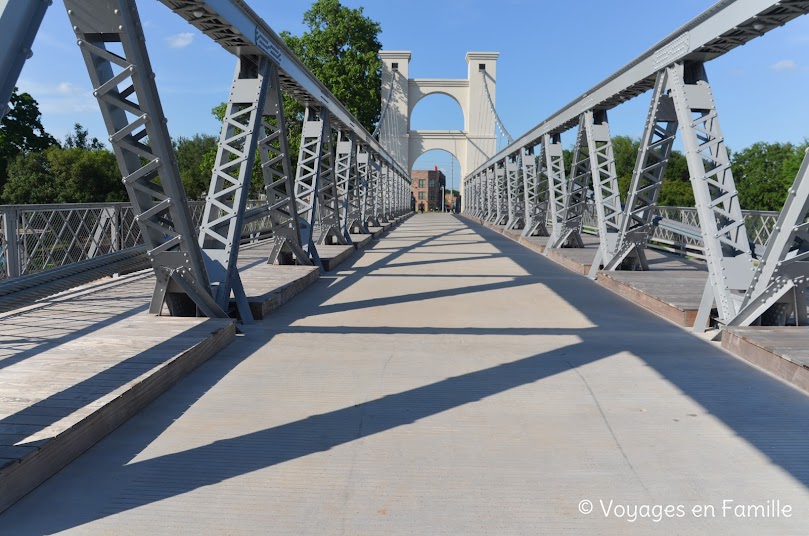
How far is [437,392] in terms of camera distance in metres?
3.94

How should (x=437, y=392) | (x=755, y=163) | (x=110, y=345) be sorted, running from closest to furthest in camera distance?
(x=437, y=392) → (x=110, y=345) → (x=755, y=163)

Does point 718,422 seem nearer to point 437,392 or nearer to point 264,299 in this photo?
point 437,392

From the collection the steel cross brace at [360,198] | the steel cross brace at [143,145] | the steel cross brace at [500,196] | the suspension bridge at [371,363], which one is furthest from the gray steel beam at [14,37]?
the steel cross brace at [500,196]

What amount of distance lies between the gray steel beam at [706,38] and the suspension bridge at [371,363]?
0.03 m

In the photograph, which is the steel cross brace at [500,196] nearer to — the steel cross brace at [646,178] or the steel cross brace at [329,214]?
the steel cross brace at [329,214]

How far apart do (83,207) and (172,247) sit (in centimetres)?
356

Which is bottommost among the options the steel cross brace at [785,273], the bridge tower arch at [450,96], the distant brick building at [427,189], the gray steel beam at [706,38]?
the steel cross brace at [785,273]

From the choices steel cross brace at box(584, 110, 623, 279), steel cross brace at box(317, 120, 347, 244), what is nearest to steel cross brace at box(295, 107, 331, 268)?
steel cross brace at box(317, 120, 347, 244)

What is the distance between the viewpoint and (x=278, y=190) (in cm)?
840

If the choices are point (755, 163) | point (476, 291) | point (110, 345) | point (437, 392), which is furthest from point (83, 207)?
point (755, 163)

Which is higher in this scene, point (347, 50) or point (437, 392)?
point (347, 50)

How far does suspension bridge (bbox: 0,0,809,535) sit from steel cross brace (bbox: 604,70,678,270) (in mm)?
36

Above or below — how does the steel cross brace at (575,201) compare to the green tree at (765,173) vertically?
below

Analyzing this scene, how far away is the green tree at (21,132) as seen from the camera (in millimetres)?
34344
